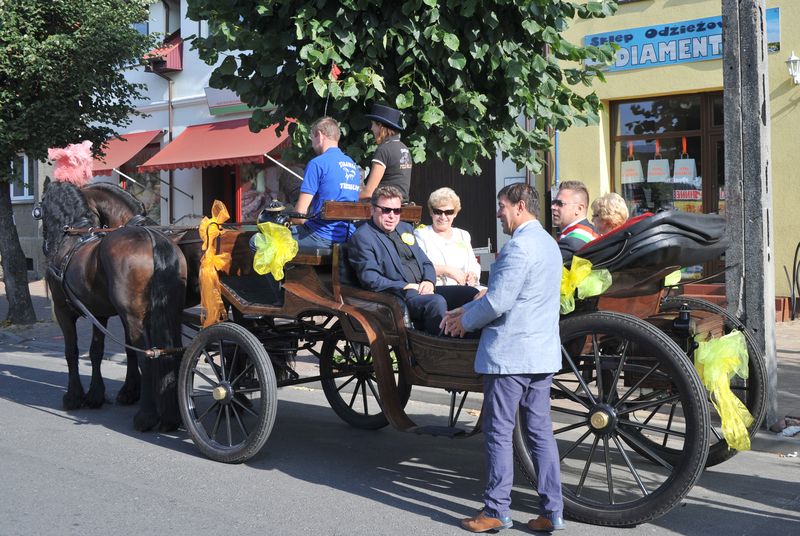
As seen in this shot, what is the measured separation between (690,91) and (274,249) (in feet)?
30.5

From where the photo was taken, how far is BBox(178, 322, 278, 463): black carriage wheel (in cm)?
548

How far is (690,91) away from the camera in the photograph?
12.9m

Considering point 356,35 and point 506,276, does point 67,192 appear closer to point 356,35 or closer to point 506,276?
point 356,35

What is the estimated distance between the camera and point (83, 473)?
5.55 m

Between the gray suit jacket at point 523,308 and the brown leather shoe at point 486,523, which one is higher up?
the gray suit jacket at point 523,308

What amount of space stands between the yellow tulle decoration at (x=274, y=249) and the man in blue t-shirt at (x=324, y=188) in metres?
0.18

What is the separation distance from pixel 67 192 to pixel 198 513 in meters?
3.89

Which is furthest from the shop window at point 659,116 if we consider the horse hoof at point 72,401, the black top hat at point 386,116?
the horse hoof at point 72,401

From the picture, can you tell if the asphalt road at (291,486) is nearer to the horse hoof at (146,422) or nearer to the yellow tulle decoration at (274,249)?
the horse hoof at (146,422)

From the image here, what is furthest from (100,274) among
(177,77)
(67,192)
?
(177,77)

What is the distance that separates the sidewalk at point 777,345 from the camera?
6.21 metres

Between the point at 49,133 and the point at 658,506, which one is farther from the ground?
the point at 49,133

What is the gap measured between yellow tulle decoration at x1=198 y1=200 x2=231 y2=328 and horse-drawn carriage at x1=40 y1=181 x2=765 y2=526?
0.05 m

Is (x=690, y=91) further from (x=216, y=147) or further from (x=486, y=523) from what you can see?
(x=486, y=523)
